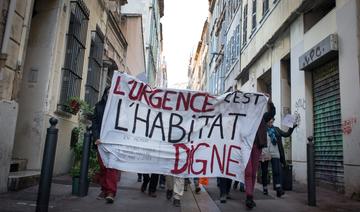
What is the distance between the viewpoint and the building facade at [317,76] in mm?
8531

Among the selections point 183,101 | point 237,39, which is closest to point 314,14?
point 183,101

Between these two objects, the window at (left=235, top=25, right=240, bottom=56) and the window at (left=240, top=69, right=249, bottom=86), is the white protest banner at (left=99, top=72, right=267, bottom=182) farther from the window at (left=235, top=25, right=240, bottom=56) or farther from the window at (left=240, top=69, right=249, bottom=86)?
the window at (left=235, top=25, right=240, bottom=56)

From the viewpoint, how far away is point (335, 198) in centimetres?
817

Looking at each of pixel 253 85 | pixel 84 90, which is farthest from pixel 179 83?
pixel 84 90

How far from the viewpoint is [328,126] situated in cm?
1016

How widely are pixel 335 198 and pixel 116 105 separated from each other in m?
4.81

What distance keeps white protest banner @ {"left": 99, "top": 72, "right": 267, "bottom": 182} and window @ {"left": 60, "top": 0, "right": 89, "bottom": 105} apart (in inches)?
137

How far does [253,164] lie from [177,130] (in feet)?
4.54

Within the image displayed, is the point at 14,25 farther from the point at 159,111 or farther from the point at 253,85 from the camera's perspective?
the point at 253,85

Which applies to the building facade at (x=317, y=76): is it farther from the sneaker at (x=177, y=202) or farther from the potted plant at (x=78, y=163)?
the potted plant at (x=78, y=163)

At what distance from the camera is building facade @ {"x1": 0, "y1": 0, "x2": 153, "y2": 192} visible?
21.7 ft

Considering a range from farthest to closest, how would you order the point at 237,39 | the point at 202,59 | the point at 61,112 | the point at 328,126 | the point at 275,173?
the point at 202,59 → the point at 237,39 → the point at 328,126 → the point at 61,112 → the point at 275,173

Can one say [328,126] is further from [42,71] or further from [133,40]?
[133,40]

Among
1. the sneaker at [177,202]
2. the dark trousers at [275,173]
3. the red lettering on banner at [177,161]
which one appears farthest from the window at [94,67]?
the sneaker at [177,202]
